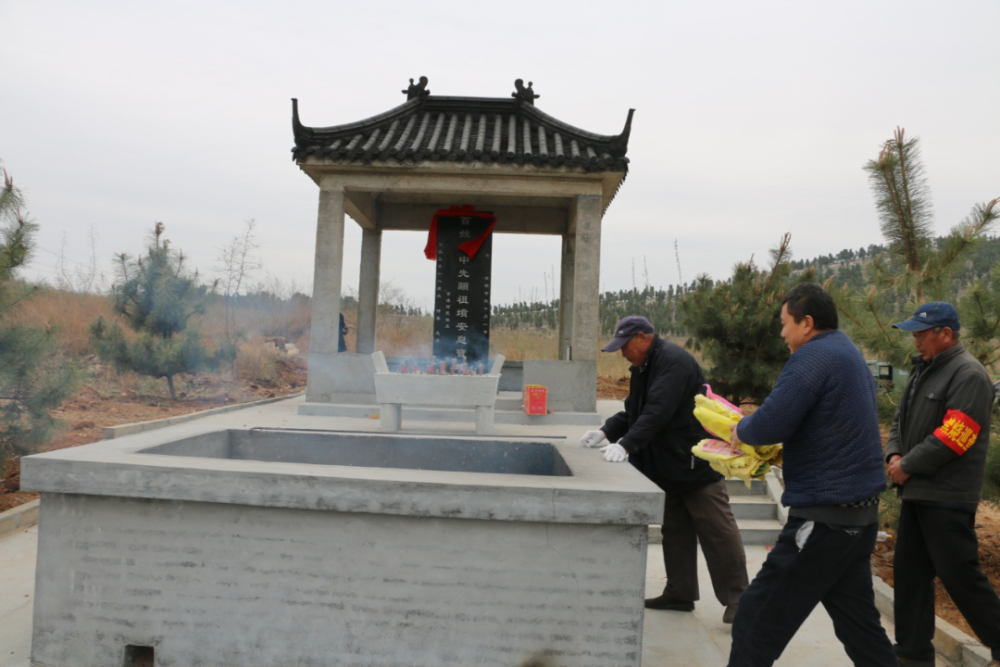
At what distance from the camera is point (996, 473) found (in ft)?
14.4

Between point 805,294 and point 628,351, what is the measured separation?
54.6 inches

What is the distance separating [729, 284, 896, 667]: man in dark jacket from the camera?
8.98 feet

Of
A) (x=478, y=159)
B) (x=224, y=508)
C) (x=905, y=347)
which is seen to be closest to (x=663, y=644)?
(x=224, y=508)

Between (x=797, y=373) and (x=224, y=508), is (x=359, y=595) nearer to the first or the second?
(x=224, y=508)

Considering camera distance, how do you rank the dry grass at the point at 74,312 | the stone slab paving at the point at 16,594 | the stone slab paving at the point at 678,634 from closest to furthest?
1. the stone slab paving at the point at 16,594
2. the stone slab paving at the point at 678,634
3. the dry grass at the point at 74,312

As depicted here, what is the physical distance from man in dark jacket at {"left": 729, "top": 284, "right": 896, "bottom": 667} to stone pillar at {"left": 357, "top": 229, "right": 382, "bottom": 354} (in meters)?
8.69

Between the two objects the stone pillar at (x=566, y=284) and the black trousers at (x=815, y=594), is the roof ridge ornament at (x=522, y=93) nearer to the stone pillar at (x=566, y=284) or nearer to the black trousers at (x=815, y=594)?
the stone pillar at (x=566, y=284)

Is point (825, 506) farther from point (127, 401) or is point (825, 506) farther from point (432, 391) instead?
point (127, 401)

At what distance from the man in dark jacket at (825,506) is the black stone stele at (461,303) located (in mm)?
7408

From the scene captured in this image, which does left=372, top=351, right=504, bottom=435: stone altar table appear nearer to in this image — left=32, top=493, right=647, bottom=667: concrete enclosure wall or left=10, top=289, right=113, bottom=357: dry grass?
left=32, top=493, right=647, bottom=667: concrete enclosure wall

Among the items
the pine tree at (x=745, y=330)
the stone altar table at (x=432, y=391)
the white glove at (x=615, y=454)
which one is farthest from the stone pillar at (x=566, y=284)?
the white glove at (x=615, y=454)

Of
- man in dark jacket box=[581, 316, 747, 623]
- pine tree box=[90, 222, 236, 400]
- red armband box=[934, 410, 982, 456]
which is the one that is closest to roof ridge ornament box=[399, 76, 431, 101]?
pine tree box=[90, 222, 236, 400]

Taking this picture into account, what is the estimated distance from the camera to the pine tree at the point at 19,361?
20.3ft

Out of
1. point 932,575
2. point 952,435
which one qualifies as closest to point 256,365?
point 932,575
